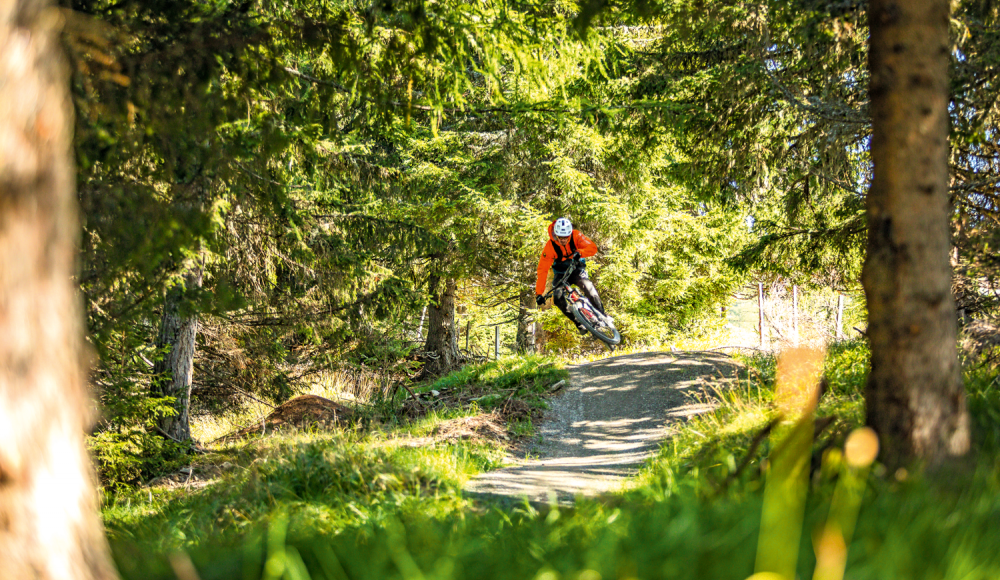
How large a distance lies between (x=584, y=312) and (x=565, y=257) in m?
1.00

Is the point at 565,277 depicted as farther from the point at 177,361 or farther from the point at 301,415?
the point at 177,361

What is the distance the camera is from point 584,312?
1077 cm

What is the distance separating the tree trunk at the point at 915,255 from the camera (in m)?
3.15

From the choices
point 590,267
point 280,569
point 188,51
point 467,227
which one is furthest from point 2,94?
point 590,267

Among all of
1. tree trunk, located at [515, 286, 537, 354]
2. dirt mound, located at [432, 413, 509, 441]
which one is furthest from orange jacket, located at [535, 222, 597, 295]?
tree trunk, located at [515, 286, 537, 354]

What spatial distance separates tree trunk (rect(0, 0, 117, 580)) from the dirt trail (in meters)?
2.96

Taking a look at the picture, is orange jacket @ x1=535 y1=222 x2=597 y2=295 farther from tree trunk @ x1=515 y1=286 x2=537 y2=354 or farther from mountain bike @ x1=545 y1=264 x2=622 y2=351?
tree trunk @ x1=515 y1=286 x2=537 y2=354

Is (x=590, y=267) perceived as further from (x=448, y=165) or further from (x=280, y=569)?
(x=280, y=569)

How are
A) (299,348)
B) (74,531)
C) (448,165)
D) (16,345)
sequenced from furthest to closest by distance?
(299,348) < (448,165) < (74,531) < (16,345)

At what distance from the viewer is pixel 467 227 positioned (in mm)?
14062

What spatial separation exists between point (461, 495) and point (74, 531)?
311cm

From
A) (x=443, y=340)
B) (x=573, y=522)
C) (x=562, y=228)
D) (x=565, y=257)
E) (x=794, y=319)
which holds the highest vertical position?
(x=562, y=228)

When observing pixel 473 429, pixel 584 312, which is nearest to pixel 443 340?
pixel 584 312

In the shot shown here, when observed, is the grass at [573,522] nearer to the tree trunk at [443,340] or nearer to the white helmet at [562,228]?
the white helmet at [562,228]
